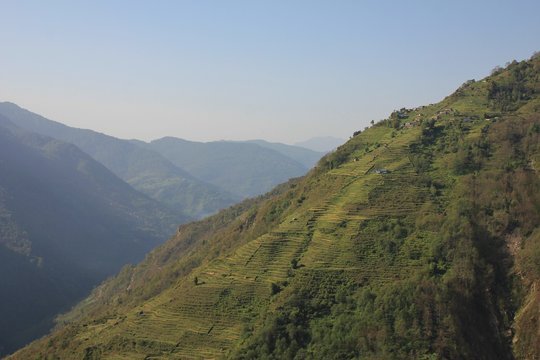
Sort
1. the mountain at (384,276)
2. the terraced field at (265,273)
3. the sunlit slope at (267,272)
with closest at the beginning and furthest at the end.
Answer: the mountain at (384,276)
the terraced field at (265,273)
the sunlit slope at (267,272)

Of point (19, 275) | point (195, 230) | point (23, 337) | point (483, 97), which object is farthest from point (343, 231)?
point (19, 275)

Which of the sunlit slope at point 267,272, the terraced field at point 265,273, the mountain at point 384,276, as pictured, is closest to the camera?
the mountain at point 384,276

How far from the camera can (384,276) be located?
192 ft

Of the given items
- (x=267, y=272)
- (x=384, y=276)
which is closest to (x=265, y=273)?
(x=267, y=272)

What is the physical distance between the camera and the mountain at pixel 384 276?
52.1 meters

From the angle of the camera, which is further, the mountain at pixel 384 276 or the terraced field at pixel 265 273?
the terraced field at pixel 265 273

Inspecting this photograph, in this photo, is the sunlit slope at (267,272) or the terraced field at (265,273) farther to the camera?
the sunlit slope at (267,272)

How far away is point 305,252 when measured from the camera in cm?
6569

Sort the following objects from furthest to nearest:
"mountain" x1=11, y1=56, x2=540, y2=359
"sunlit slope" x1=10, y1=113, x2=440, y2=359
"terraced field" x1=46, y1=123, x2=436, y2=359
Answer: "sunlit slope" x1=10, y1=113, x2=440, y2=359 → "terraced field" x1=46, y1=123, x2=436, y2=359 → "mountain" x1=11, y1=56, x2=540, y2=359

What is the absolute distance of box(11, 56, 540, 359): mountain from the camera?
2051 inches

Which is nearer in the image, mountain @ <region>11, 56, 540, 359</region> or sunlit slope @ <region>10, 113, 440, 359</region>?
mountain @ <region>11, 56, 540, 359</region>

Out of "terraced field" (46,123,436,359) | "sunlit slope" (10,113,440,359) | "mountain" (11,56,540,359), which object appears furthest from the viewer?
"sunlit slope" (10,113,440,359)

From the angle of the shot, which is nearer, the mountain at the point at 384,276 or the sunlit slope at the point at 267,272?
the mountain at the point at 384,276

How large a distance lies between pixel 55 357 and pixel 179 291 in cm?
1795
